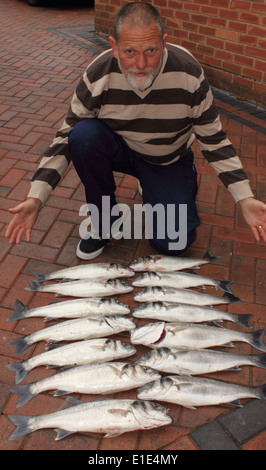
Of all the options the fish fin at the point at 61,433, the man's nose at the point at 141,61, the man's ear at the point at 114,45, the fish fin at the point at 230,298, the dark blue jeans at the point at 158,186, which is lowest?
the fish fin at the point at 61,433

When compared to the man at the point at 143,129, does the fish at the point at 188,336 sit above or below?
below

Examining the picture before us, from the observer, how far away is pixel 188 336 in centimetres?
261

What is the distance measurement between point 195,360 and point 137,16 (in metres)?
2.11

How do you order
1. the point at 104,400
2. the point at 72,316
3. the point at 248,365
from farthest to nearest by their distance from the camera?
1. the point at 72,316
2. the point at 248,365
3. the point at 104,400

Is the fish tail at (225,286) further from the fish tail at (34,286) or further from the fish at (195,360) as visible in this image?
the fish tail at (34,286)

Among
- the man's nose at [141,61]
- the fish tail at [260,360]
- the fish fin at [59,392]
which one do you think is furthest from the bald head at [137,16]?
the fish fin at [59,392]

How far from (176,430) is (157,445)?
0.43 ft

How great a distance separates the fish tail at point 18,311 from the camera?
2.77 meters

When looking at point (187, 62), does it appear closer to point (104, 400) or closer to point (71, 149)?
point (71, 149)

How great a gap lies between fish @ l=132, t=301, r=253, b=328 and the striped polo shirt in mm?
820

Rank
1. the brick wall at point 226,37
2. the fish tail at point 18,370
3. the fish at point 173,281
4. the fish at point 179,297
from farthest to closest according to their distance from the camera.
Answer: the brick wall at point 226,37 < the fish at point 173,281 < the fish at point 179,297 < the fish tail at point 18,370

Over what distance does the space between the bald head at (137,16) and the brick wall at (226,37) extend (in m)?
3.22

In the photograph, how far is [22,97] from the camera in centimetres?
592
